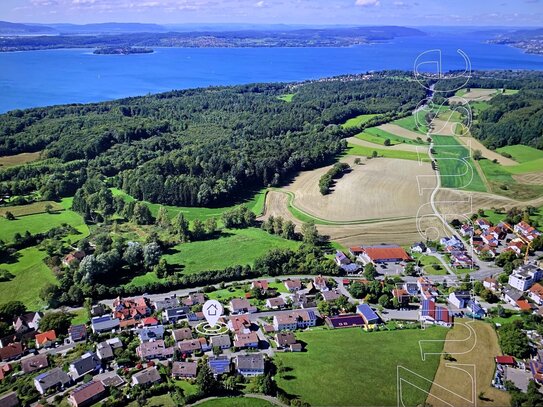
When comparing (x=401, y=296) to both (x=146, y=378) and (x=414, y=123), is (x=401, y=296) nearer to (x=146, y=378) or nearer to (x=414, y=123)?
(x=146, y=378)

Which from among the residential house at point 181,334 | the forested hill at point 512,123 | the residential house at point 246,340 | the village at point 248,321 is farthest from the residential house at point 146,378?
the forested hill at point 512,123

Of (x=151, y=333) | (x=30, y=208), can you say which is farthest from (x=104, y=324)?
(x=30, y=208)

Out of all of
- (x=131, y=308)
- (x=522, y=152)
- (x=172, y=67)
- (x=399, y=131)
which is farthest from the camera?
(x=172, y=67)

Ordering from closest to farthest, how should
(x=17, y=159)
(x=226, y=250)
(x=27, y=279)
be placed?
(x=27, y=279) < (x=226, y=250) < (x=17, y=159)

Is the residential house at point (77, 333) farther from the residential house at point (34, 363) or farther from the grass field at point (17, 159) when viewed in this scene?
the grass field at point (17, 159)

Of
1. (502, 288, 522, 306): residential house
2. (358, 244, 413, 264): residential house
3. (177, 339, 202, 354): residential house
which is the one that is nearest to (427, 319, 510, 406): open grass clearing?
(502, 288, 522, 306): residential house

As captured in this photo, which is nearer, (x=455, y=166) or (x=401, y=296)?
(x=401, y=296)

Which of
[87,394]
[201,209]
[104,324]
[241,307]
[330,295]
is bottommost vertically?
[201,209]
